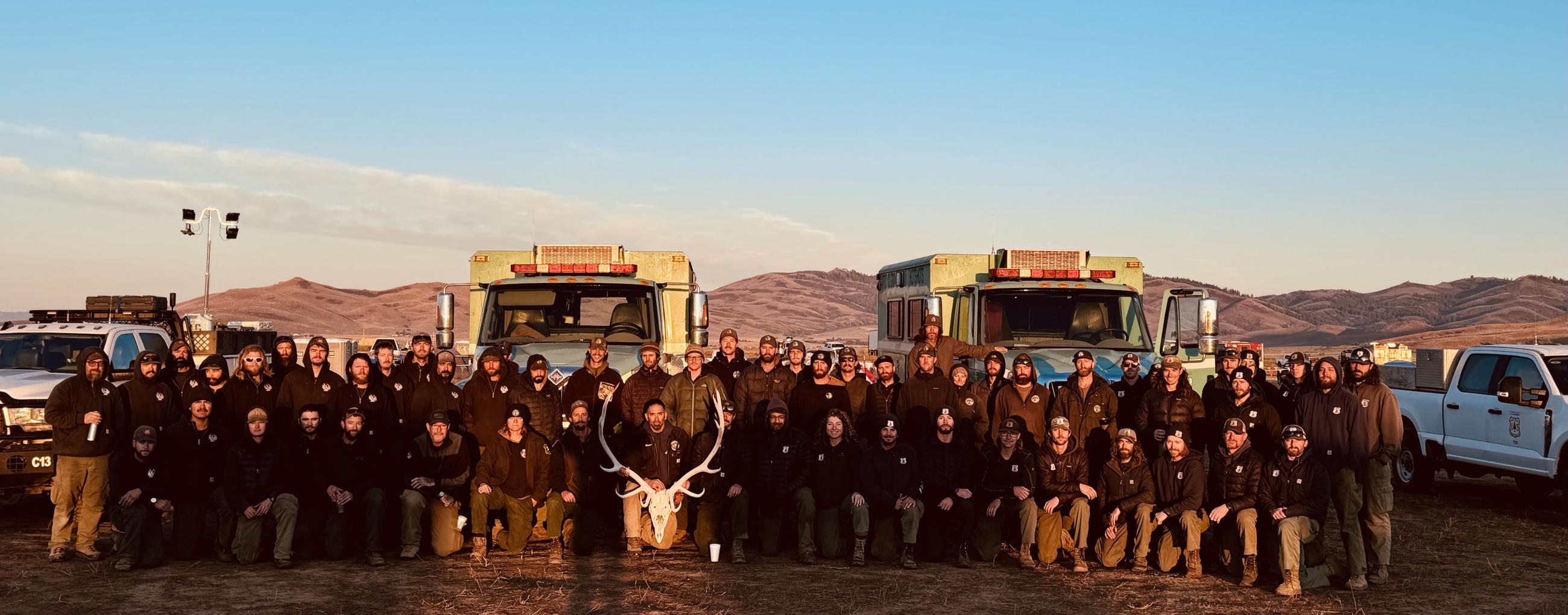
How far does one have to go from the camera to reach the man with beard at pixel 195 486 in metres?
11.2

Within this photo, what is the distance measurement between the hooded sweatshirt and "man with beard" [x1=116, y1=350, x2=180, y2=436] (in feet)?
0.51

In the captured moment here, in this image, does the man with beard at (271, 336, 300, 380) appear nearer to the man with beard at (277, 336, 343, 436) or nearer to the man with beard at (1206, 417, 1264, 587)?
the man with beard at (277, 336, 343, 436)

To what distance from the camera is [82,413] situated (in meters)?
11.3

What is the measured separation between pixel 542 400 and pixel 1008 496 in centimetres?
435

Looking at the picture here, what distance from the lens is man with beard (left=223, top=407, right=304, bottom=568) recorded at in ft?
36.2

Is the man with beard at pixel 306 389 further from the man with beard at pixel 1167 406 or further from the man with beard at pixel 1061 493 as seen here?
the man with beard at pixel 1167 406

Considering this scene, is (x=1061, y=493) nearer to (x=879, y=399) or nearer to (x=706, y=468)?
(x=879, y=399)

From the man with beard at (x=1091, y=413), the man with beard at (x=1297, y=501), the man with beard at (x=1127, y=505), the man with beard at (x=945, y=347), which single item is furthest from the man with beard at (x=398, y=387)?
the man with beard at (x=1297, y=501)

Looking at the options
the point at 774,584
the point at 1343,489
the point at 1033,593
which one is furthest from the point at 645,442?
the point at 1343,489

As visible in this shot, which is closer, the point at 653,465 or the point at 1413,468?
the point at 653,465

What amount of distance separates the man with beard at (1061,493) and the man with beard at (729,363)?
3.53 meters

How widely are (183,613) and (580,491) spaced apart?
3532 millimetres

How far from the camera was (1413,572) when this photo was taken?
11094mm

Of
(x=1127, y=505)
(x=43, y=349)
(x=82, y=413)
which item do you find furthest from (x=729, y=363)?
(x=43, y=349)
